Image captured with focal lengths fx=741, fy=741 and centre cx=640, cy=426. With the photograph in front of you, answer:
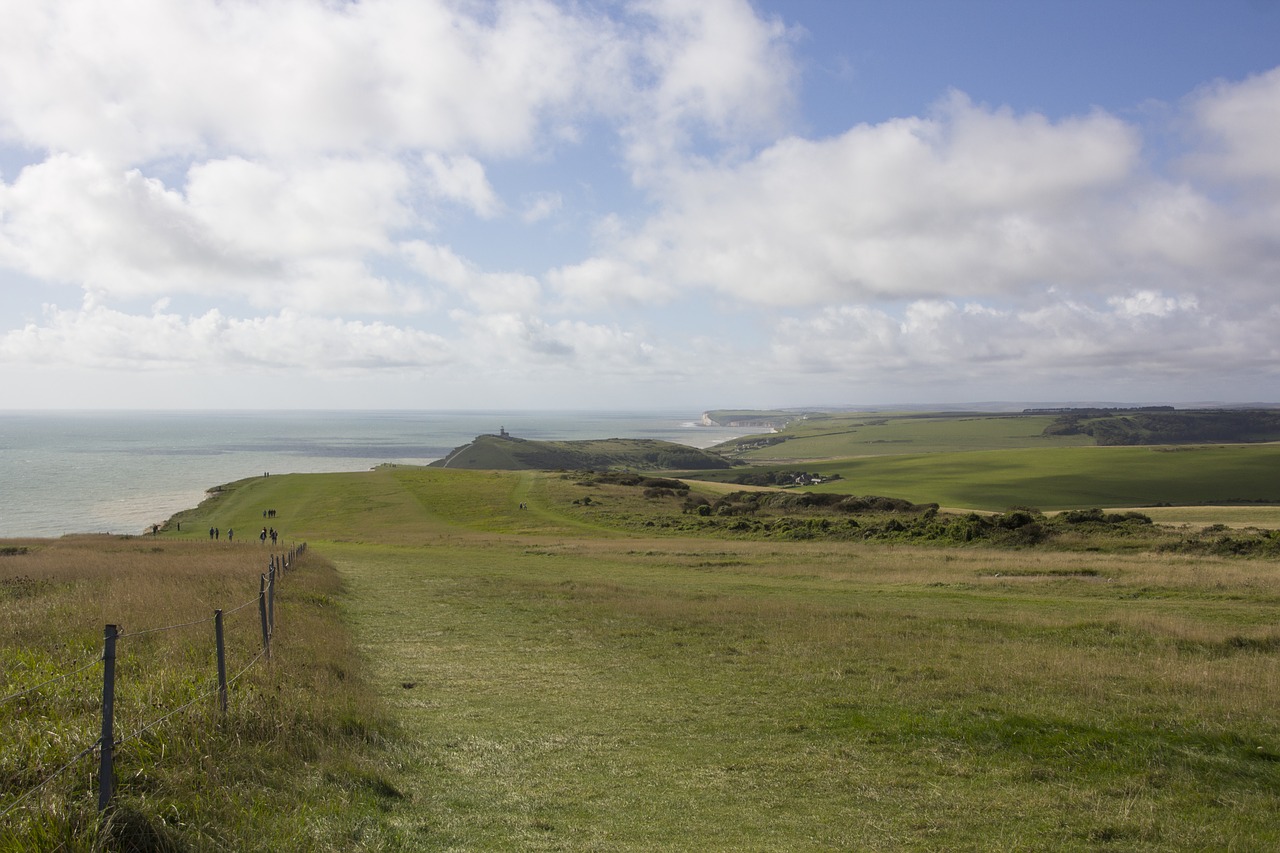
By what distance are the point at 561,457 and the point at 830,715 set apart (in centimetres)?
15831

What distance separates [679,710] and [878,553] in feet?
99.0

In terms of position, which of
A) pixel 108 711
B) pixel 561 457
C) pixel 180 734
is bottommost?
pixel 561 457

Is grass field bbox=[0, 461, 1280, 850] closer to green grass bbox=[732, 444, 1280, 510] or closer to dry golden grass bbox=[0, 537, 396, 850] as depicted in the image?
dry golden grass bbox=[0, 537, 396, 850]

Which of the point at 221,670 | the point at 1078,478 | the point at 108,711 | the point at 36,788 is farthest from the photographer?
the point at 1078,478

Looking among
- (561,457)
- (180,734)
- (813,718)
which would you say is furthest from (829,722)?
(561,457)

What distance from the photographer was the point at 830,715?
11.5m

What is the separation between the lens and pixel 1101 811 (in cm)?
779

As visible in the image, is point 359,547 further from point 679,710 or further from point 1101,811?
point 1101,811

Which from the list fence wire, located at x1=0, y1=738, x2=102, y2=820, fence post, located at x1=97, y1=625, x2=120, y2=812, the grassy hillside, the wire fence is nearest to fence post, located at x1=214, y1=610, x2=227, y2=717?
the wire fence

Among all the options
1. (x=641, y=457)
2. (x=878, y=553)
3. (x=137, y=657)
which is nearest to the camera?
(x=137, y=657)

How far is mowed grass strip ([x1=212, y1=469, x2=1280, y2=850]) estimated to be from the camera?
7.64 metres

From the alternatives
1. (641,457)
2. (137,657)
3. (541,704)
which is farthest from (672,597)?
(641,457)

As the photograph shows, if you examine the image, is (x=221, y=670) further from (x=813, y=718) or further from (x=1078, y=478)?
(x=1078, y=478)

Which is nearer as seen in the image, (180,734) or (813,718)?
(180,734)
